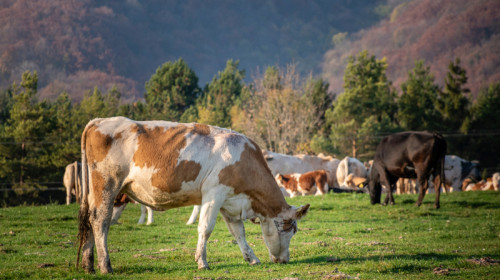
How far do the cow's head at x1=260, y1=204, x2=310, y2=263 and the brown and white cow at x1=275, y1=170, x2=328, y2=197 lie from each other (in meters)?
21.7

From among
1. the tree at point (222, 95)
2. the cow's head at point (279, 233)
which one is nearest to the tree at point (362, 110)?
the tree at point (222, 95)

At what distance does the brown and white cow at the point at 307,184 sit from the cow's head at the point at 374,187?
31.8 ft

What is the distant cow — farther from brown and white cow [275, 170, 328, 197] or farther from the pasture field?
the pasture field

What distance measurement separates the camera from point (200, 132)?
29.5ft

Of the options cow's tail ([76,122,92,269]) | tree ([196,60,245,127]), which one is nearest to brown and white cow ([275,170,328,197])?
cow's tail ([76,122,92,269])

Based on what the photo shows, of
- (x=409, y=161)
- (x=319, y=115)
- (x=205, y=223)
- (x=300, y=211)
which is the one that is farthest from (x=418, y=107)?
(x=205, y=223)

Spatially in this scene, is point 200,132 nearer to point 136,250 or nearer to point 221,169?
point 221,169

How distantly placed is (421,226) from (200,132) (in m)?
8.24

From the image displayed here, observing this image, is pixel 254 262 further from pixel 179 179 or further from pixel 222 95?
pixel 222 95

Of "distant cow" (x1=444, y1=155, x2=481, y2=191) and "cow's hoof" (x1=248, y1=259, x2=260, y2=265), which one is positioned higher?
"distant cow" (x1=444, y1=155, x2=481, y2=191)

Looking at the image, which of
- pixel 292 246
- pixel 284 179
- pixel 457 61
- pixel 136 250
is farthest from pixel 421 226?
pixel 457 61

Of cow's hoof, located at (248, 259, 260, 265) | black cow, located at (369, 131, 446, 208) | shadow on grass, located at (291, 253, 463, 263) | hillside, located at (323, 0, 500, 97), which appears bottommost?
cow's hoof, located at (248, 259, 260, 265)

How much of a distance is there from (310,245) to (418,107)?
5320 centimetres

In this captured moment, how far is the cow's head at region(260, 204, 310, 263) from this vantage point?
9195 millimetres
